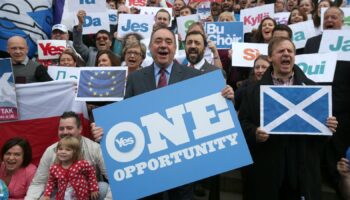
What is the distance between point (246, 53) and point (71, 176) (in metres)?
3.22

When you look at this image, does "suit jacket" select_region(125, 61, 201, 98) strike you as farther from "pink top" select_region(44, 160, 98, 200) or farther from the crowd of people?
"pink top" select_region(44, 160, 98, 200)

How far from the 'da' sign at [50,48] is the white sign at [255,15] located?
3.11 metres

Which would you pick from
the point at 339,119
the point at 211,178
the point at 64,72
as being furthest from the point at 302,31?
the point at 64,72

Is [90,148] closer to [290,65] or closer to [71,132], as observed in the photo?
[71,132]

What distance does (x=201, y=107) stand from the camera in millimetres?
3844

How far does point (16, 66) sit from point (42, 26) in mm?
2375

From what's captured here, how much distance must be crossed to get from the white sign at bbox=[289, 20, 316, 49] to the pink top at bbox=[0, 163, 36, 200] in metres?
4.34

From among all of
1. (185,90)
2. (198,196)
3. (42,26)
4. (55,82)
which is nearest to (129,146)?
(185,90)

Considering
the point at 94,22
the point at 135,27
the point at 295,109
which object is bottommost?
the point at 295,109

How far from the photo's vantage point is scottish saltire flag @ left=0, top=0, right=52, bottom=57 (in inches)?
324

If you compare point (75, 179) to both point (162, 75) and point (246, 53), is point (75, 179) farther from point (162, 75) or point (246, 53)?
point (246, 53)

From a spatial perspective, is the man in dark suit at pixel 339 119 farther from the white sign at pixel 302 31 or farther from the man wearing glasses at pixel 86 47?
the man wearing glasses at pixel 86 47

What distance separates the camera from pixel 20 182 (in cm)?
505

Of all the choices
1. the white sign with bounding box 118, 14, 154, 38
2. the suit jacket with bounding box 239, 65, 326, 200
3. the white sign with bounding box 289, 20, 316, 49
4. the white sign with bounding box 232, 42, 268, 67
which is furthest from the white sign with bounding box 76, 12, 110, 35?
the suit jacket with bounding box 239, 65, 326, 200
